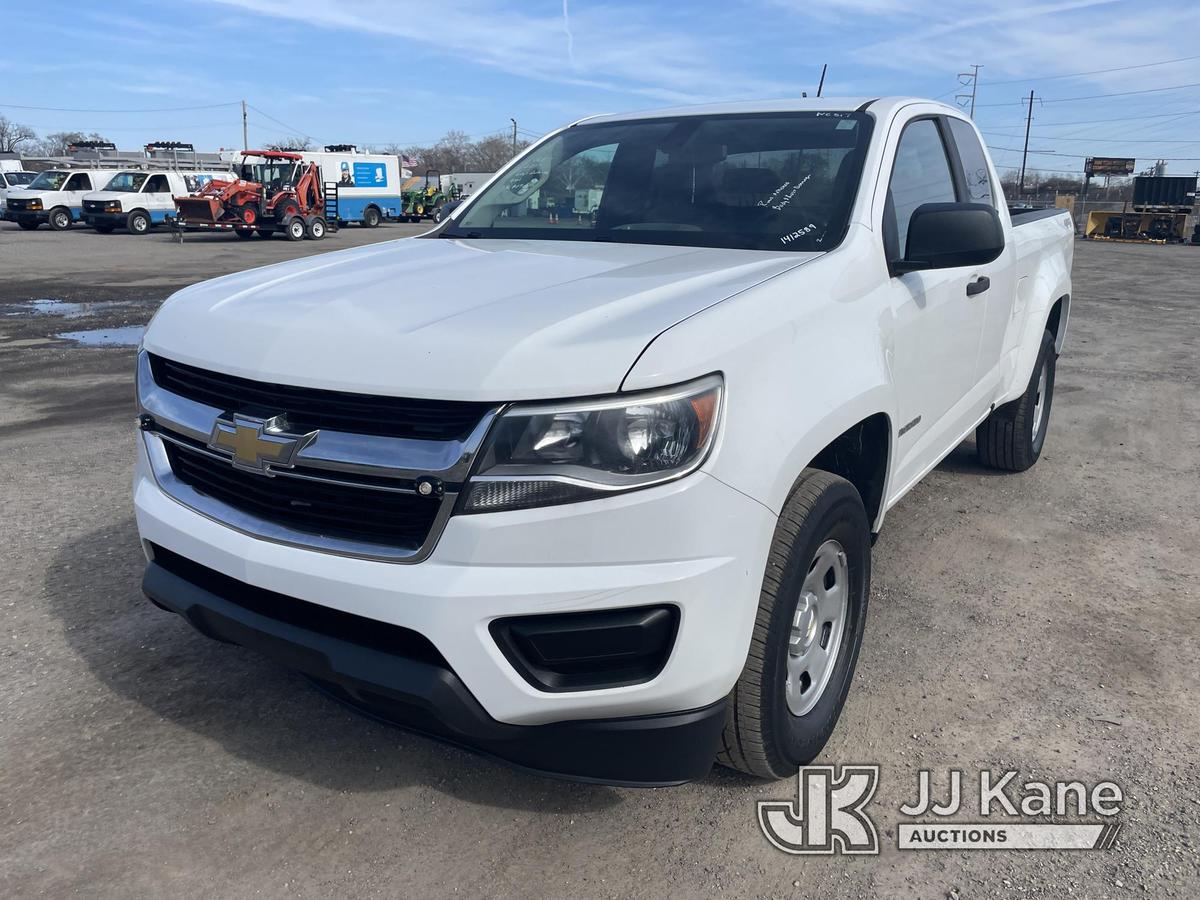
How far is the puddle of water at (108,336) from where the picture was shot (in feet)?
32.8

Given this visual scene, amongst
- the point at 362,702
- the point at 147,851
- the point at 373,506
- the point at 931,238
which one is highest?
the point at 931,238

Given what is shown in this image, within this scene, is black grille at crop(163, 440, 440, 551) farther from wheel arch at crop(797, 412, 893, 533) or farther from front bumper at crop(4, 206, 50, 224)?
front bumper at crop(4, 206, 50, 224)

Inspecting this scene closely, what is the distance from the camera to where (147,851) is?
237 cm

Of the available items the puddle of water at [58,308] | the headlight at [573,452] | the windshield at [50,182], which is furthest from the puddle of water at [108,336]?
the windshield at [50,182]

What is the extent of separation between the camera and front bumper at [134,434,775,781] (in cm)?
196

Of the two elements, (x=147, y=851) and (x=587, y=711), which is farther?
(x=147, y=851)

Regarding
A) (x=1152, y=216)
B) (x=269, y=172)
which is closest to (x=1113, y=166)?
(x=1152, y=216)

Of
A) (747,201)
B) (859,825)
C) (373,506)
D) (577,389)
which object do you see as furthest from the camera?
(747,201)

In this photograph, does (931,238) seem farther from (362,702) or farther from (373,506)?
(362,702)

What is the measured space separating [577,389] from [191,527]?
1133 millimetres

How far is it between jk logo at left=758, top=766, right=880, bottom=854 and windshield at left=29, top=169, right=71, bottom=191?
120 ft

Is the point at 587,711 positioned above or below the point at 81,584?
above

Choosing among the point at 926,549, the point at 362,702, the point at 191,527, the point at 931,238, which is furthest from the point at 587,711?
the point at 926,549

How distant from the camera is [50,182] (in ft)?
107
